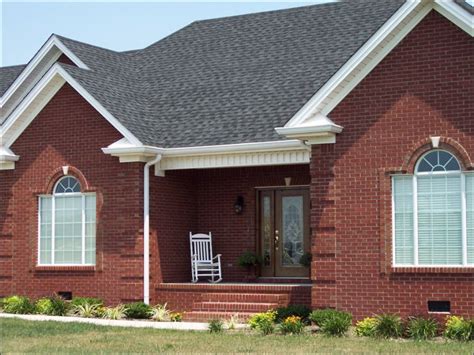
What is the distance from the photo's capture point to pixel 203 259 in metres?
20.7

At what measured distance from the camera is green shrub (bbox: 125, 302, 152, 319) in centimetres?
1866

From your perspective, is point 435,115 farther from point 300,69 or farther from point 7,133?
point 7,133

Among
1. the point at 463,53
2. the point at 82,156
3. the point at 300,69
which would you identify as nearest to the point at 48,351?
the point at 82,156

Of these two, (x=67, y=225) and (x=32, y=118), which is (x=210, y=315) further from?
(x=32, y=118)

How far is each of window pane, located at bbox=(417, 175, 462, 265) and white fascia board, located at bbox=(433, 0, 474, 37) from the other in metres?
2.69

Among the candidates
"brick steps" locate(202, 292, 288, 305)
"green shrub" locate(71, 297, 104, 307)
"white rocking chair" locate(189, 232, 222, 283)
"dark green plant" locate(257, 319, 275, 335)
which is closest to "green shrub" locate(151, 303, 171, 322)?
"brick steps" locate(202, 292, 288, 305)

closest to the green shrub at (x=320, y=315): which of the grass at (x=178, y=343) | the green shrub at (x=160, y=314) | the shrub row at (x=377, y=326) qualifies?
the shrub row at (x=377, y=326)

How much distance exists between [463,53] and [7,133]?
11.0 m

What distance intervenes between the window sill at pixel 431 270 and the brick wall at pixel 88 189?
20.1 feet

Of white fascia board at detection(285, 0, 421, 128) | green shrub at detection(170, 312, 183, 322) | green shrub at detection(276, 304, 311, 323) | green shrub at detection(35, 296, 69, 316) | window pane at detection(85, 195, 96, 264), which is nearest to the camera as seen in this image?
white fascia board at detection(285, 0, 421, 128)

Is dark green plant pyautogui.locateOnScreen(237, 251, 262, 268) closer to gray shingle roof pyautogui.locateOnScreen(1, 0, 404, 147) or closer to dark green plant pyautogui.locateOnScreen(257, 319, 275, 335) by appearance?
gray shingle roof pyautogui.locateOnScreen(1, 0, 404, 147)

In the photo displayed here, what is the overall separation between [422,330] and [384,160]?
3221mm

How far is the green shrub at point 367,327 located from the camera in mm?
15109

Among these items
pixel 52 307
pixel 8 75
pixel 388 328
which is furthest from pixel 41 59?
pixel 388 328
